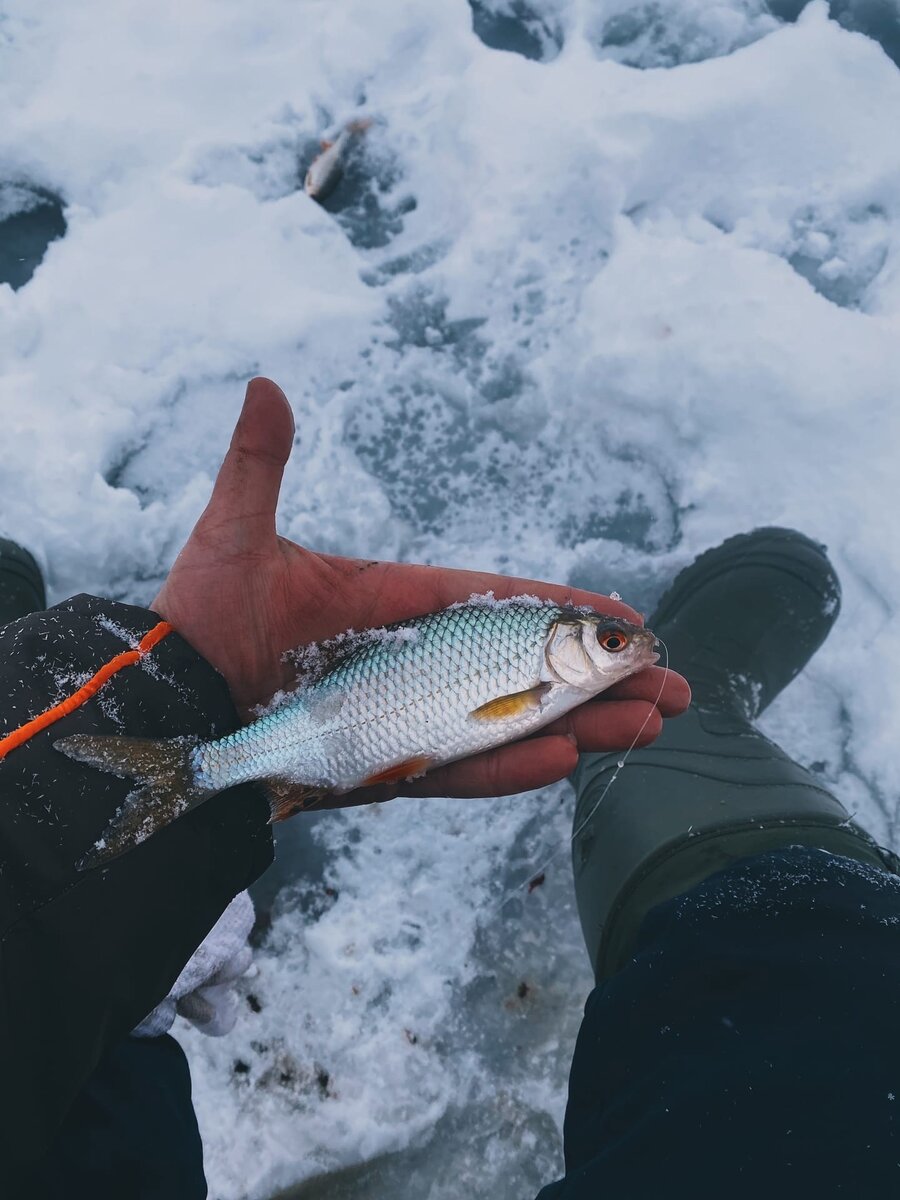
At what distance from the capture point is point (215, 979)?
107 inches

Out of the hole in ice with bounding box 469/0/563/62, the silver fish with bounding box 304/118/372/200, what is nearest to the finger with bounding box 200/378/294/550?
the silver fish with bounding box 304/118/372/200

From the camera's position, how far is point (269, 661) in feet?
8.29

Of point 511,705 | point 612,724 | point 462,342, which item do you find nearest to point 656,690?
point 612,724

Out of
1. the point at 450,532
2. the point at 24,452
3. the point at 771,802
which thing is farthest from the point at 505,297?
the point at 771,802

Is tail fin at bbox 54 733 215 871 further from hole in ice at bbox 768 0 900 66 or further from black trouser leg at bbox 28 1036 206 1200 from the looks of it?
hole in ice at bbox 768 0 900 66

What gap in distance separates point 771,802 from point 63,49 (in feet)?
17.3

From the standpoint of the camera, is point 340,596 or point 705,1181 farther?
point 340,596

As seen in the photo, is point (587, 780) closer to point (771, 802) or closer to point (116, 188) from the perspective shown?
point (771, 802)

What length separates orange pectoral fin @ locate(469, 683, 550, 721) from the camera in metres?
2.32

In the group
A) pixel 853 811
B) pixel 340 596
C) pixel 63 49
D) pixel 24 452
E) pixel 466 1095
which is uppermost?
pixel 63 49

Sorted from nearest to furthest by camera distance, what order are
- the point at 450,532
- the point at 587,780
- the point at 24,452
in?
the point at 587,780
the point at 24,452
the point at 450,532

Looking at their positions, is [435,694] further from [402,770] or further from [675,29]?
[675,29]

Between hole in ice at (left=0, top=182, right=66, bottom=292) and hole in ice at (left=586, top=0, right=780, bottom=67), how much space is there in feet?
10.3

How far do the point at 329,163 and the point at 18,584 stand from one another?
2726 mm
